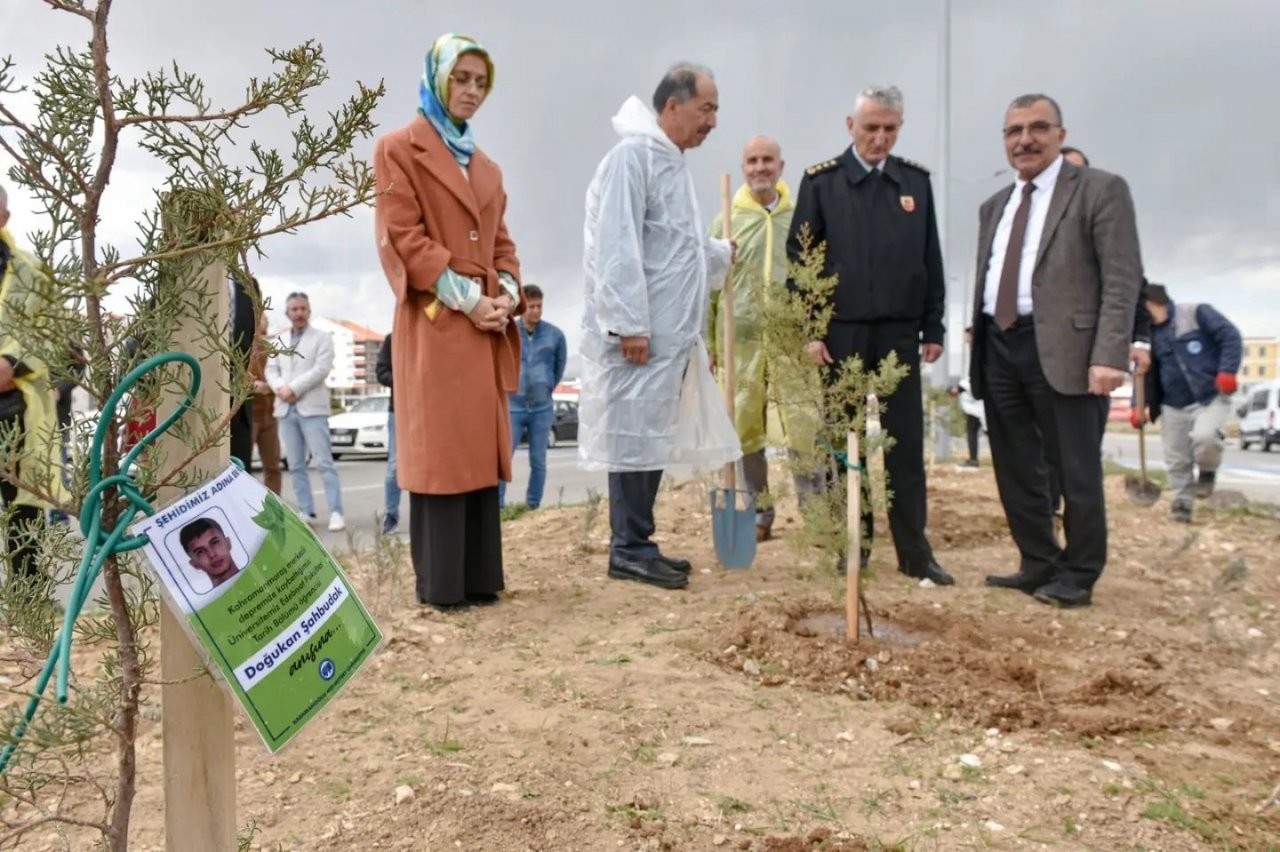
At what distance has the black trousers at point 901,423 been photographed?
4414 mm

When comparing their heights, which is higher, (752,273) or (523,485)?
(752,273)

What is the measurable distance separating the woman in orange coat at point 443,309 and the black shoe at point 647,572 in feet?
2.65

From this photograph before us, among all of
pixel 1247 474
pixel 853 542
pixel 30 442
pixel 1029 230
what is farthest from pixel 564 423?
pixel 30 442

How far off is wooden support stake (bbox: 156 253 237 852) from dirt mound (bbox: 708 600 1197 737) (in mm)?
1926

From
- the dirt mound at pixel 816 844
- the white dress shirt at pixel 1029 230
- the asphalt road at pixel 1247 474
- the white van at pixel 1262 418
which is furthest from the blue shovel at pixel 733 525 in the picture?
the white van at pixel 1262 418

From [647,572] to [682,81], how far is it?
2253 millimetres

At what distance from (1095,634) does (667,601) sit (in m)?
1.66

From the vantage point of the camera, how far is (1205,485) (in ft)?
24.5

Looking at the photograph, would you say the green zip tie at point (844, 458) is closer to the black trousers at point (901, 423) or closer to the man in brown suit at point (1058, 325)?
the black trousers at point (901, 423)

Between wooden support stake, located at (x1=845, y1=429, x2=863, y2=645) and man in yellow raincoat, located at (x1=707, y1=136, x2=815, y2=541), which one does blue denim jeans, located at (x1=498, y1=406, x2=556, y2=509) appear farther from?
wooden support stake, located at (x1=845, y1=429, x2=863, y2=645)

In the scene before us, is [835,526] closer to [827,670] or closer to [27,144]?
[827,670]

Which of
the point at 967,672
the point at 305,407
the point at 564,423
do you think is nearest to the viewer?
the point at 967,672

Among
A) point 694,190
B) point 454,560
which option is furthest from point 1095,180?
point 454,560

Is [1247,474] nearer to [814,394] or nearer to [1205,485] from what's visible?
[1205,485]
